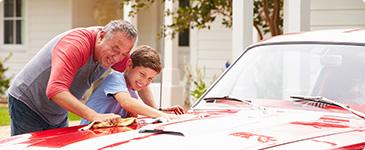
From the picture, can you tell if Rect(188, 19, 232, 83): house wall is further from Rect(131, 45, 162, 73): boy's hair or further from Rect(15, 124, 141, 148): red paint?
Rect(15, 124, 141, 148): red paint

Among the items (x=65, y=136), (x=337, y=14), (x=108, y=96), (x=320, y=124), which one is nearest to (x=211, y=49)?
(x=337, y=14)

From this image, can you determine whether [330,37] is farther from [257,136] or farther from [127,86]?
[257,136]

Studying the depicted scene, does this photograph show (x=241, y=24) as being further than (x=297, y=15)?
Yes

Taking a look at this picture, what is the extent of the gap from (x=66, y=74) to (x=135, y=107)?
46cm

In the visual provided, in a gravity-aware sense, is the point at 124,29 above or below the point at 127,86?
above

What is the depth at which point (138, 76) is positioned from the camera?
5336 millimetres

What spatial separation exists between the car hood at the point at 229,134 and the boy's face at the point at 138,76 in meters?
0.80

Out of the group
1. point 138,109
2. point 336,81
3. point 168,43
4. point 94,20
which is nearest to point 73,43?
point 138,109

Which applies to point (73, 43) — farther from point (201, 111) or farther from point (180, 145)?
point (180, 145)

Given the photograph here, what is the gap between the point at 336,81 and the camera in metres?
4.80

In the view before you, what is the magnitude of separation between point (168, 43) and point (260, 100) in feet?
43.5

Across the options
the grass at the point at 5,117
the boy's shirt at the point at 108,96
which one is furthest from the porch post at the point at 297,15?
the grass at the point at 5,117

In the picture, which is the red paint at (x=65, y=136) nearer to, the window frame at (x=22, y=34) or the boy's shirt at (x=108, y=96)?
the boy's shirt at (x=108, y=96)

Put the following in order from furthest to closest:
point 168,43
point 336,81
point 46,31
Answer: point 46,31, point 168,43, point 336,81
